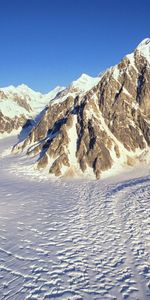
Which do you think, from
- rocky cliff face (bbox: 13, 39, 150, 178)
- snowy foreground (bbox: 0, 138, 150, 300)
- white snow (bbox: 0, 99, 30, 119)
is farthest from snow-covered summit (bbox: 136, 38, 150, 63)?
white snow (bbox: 0, 99, 30, 119)

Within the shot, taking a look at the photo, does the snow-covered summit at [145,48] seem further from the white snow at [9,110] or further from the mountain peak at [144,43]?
the white snow at [9,110]

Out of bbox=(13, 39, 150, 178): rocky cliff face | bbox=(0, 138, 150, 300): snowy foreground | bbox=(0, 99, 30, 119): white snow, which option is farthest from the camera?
bbox=(0, 99, 30, 119): white snow

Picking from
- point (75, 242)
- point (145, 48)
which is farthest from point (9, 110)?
point (75, 242)

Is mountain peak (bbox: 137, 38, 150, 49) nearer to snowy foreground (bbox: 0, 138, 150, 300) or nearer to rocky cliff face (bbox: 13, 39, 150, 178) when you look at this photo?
rocky cliff face (bbox: 13, 39, 150, 178)

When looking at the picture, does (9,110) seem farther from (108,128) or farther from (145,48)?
(108,128)

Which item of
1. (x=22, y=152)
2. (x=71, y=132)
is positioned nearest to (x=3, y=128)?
(x=22, y=152)

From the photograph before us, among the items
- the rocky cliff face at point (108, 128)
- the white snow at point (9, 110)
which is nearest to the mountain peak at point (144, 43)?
the rocky cliff face at point (108, 128)

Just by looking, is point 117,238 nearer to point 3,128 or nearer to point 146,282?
point 146,282

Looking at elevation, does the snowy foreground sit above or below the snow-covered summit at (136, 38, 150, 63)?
below
